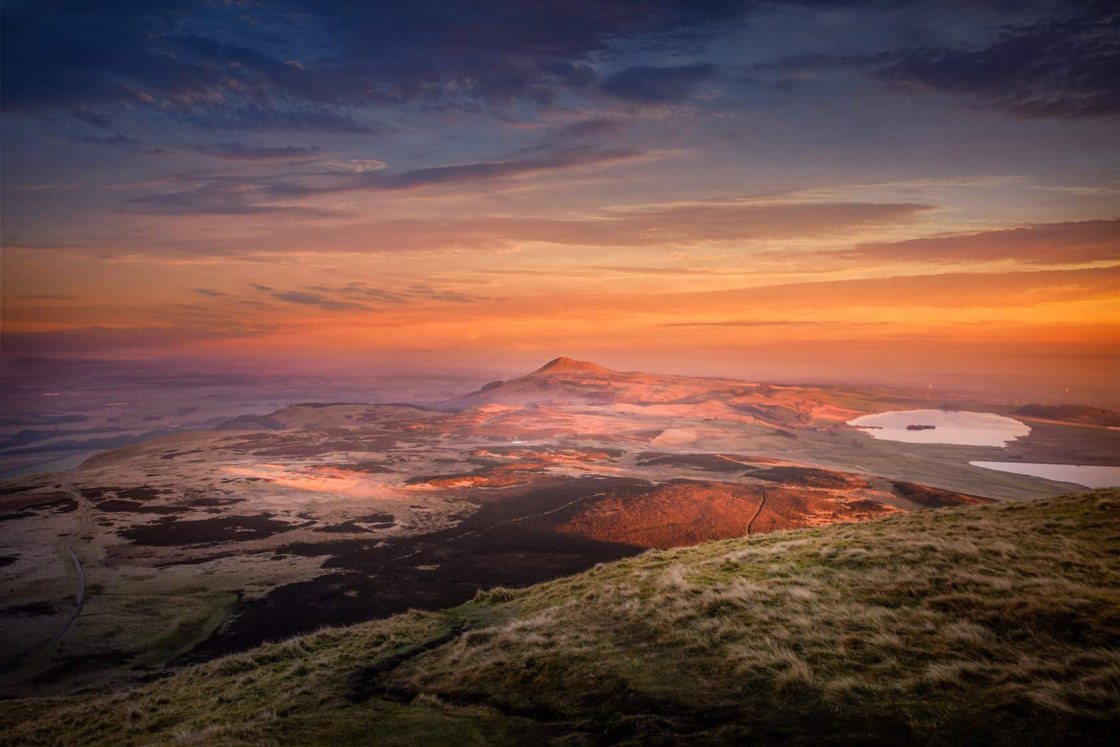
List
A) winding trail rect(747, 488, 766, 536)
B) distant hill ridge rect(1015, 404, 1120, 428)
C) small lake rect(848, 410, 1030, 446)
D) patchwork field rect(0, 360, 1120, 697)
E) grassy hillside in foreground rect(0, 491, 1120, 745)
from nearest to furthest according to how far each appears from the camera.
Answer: grassy hillside in foreground rect(0, 491, 1120, 745), patchwork field rect(0, 360, 1120, 697), winding trail rect(747, 488, 766, 536), small lake rect(848, 410, 1030, 446), distant hill ridge rect(1015, 404, 1120, 428)

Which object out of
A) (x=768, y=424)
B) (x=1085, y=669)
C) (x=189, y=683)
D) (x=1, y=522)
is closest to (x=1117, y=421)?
(x=768, y=424)

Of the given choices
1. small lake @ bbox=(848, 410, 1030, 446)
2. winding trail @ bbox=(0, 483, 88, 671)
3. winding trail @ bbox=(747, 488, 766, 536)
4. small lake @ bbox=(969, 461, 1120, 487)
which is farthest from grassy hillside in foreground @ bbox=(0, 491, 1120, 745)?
small lake @ bbox=(848, 410, 1030, 446)

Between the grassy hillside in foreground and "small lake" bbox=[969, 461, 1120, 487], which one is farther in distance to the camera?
"small lake" bbox=[969, 461, 1120, 487]

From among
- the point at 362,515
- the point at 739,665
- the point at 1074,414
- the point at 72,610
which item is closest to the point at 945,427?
the point at 1074,414

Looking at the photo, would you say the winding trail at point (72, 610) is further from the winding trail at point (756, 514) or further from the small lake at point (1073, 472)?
the small lake at point (1073, 472)

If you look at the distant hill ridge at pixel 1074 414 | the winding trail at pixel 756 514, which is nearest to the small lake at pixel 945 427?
the distant hill ridge at pixel 1074 414

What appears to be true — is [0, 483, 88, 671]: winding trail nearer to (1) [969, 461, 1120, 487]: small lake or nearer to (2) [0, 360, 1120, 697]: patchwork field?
(2) [0, 360, 1120, 697]: patchwork field

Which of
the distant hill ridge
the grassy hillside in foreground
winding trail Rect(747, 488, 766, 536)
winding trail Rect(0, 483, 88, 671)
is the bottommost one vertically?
winding trail Rect(0, 483, 88, 671)
